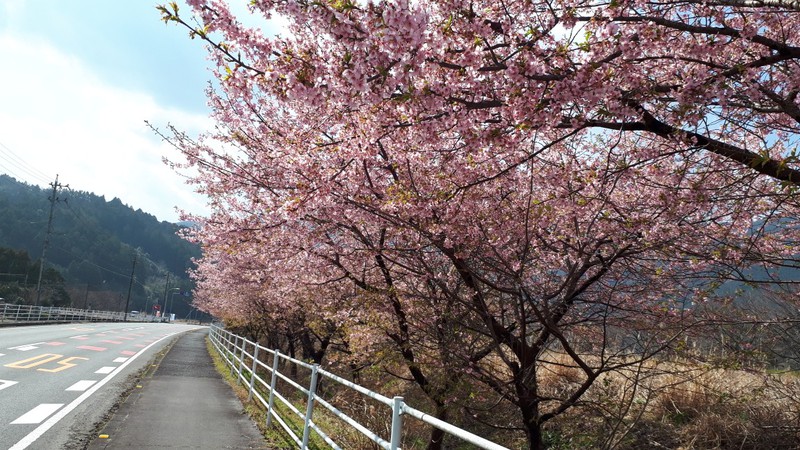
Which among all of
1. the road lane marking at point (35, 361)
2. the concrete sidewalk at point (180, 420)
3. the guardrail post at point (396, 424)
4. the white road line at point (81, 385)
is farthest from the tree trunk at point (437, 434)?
the road lane marking at point (35, 361)

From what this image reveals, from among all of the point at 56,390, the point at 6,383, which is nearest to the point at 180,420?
the point at 56,390

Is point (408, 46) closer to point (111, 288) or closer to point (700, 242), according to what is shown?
point (700, 242)

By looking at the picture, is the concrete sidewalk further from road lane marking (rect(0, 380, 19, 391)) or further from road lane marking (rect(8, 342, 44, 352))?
road lane marking (rect(8, 342, 44, 352))

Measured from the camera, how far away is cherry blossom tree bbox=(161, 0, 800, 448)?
13.7ft

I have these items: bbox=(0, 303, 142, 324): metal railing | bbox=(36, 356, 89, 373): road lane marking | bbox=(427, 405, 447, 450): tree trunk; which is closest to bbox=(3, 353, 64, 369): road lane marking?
bbox=(36, 356, 89, 373): road lane marking

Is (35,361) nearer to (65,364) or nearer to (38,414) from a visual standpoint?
(65,364)

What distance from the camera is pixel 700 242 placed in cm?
604

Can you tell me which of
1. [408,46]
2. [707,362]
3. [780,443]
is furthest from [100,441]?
[780,443]

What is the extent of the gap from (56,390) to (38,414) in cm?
268

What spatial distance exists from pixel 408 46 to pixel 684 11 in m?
2.64

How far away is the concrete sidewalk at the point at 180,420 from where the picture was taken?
7.25 m

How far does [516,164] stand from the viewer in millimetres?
4613

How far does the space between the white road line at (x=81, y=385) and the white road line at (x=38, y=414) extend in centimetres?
195

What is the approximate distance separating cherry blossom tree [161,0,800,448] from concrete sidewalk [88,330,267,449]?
8.14ft
